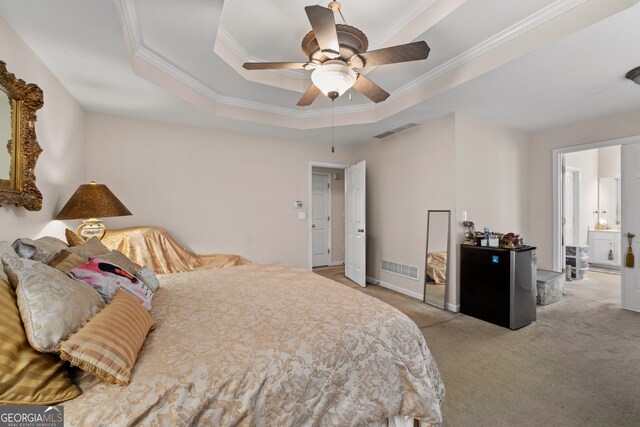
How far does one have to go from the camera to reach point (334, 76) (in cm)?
191

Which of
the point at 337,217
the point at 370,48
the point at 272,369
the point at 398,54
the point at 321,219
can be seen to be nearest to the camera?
the point at 272,369

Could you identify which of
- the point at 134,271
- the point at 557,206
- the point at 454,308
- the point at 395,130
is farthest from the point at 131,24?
the point at 557,206

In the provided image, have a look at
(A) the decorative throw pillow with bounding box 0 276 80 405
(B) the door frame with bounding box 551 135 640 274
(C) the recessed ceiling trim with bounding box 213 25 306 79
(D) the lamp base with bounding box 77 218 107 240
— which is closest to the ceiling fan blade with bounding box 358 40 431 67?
(C) the recessed ceiling trim with bounding box 213 25 306 79

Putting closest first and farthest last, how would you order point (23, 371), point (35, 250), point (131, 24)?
point (23, 371), point (35, 250), point (131, 24)

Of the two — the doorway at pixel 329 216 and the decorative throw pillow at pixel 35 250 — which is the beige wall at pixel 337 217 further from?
the decorative throw pillow at pixel 35 250

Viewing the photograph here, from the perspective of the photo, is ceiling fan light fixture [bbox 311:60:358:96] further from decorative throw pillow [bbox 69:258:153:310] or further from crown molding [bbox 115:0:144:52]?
decorative throw pillow [bbox 69:258:153:310]

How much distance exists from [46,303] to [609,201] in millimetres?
8649

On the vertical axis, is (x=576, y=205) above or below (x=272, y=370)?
above

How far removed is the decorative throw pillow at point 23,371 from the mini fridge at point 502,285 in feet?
11.2

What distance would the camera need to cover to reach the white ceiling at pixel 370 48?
75.0 inches

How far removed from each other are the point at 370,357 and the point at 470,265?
2.59m

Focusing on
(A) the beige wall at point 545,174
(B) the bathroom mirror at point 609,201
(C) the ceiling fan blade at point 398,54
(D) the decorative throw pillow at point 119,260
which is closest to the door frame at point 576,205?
(B) the bathroom mirror at point 609,201

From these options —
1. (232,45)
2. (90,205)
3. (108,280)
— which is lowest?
(108,280)

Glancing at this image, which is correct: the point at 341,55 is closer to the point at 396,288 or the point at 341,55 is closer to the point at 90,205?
the point at 90,205
